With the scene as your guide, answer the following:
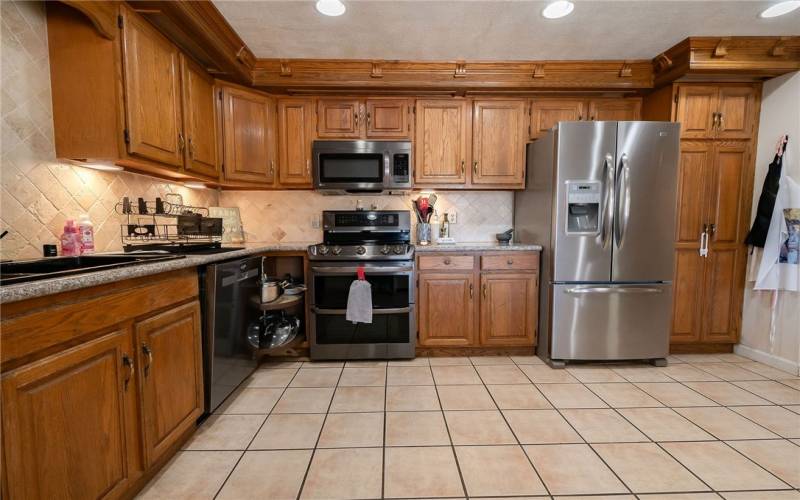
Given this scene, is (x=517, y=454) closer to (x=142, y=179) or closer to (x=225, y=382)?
(x=225, y=382)

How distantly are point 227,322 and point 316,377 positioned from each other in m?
0.80

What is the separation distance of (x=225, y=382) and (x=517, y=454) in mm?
1667

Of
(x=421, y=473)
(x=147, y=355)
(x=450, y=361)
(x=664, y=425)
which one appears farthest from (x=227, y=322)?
(x=664, y=425)

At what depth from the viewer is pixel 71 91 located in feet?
5.29

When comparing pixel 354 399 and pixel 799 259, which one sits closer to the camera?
pixel 354 399

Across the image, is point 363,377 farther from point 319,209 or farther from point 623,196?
point 623,196

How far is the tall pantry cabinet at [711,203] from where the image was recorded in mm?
2648

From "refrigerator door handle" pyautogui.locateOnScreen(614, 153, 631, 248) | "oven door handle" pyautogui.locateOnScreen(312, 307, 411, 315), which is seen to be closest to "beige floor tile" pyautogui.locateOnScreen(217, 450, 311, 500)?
"oven door handle" pyautogui.locateOnScreen(312, 307, 411, 315)

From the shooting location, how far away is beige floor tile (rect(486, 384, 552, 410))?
1987 millimetres

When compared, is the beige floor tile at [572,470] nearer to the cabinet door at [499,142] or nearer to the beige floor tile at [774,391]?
the beige floor tile at [774,391]

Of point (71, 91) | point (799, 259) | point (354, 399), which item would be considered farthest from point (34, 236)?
point (799, 259)

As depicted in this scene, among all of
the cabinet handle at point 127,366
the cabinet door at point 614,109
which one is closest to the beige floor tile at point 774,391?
the cabinet door at point 614,109

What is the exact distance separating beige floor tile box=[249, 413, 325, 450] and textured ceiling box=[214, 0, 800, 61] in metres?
2.47

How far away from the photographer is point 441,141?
9.59ft
